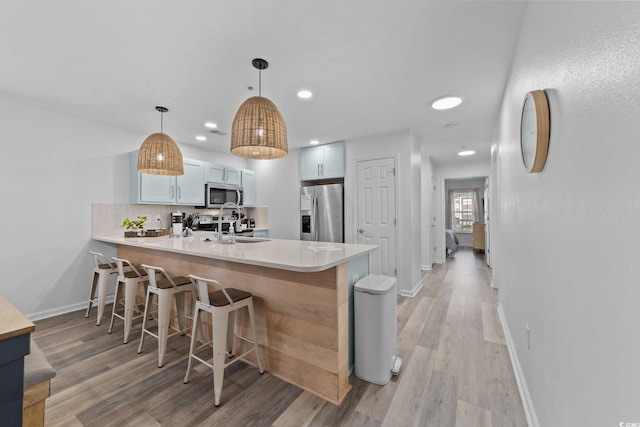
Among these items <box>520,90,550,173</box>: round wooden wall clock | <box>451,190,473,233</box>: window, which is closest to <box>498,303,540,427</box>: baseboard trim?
<box>520,90,550,173</box>: round wooden wall clock

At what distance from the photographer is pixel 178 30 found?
70.4 inches

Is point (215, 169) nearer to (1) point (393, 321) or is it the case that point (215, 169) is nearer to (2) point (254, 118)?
(2) point (254, 118)

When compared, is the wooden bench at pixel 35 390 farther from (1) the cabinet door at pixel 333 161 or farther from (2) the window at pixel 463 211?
(2) the window at pixel 463 211

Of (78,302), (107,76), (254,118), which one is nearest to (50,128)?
(107,76)

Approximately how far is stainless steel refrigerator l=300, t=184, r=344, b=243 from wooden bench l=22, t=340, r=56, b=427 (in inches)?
144

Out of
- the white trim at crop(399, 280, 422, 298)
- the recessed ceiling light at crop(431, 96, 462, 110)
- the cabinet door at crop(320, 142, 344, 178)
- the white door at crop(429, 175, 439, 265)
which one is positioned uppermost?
the recessed ceiling light at crop(431, 96, 462, 110)

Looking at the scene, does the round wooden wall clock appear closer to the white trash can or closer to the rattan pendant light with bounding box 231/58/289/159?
the white trash can

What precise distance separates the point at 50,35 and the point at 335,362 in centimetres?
302

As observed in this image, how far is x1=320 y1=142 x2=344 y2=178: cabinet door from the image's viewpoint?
4492mm

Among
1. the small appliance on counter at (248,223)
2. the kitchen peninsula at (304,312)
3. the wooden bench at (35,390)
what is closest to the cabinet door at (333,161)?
the small appliance on counter at (248,223)

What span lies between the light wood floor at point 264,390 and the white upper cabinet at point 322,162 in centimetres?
284

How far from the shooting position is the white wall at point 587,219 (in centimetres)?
62

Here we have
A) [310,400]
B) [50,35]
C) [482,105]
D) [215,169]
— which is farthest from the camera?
[215,169]

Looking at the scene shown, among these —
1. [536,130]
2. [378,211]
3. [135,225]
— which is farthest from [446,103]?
[135,225]
